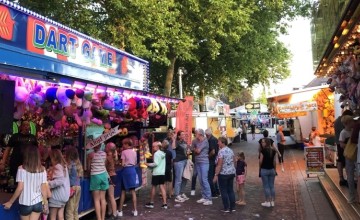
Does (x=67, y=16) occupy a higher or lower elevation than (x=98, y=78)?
higher

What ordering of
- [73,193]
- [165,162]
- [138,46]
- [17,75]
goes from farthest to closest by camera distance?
[138,46] → [165,162] → [73,193] → [17,75]

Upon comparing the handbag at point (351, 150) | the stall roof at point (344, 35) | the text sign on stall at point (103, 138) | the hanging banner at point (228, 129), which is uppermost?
the stall roof at point (344, 35)

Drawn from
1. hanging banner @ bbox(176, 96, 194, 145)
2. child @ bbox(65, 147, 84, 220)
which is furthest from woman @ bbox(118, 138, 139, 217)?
hanging banner @ bbox(176, 96, 194, 145)

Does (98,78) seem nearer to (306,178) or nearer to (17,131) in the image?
(17,131)

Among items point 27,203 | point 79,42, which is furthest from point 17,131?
point 79,42

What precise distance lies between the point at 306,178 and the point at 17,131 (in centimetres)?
1011

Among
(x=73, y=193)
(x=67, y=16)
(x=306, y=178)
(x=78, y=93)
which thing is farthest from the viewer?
(x=67, y=16)

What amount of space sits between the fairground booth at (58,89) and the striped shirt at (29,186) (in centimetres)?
54

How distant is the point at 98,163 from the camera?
805 cm

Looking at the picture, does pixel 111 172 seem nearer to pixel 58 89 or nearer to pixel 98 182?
pixel 98 182

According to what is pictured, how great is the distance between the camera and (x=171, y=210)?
943 cm

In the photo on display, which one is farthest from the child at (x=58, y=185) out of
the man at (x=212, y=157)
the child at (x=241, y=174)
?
the man at (x=212, y=157)

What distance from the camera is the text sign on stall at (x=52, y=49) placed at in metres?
6.07

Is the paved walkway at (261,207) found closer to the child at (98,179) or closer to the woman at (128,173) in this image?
the woman at (128,173)
